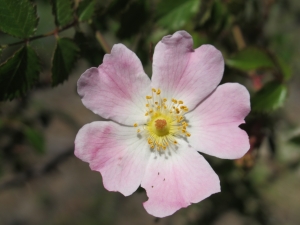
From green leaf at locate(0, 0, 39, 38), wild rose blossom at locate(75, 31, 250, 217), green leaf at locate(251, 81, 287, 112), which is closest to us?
green leaf at locate(0, 0, 39, 38)

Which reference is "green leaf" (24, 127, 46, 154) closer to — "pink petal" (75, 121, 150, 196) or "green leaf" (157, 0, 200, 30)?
"pink petal" (75, 121, 150, 196)

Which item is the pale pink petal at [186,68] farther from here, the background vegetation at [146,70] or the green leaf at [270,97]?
the green leaf at [270,97]

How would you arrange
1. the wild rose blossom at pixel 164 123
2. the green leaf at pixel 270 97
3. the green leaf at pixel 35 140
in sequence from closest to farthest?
the wild rose blossom at pixel 164 123 → the green leaf at pixel 270 97 → the green leaf at pixel 35 140

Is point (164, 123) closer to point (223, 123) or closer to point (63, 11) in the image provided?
point (223, 123)

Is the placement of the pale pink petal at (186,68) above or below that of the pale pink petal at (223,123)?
above

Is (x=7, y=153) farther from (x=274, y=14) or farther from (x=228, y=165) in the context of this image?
(x=274, y=14)

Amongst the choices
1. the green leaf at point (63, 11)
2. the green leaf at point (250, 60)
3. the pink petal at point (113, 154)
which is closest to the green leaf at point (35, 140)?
the pink petal at point (113, 154)

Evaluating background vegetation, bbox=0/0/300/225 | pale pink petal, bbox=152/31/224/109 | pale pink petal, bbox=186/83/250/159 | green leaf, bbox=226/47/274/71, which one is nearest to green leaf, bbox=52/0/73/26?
background vegetation, bbox=0/0/300/225
